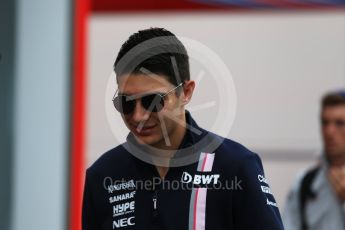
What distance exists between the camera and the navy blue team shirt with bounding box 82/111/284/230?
96 centimetres

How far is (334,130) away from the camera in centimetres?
278

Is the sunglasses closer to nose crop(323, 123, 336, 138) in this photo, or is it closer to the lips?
the lips

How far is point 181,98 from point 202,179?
112 millimetres

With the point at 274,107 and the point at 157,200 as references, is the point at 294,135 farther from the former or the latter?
the point at 157,200

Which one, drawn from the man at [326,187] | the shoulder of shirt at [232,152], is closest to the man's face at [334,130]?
the man at [326,187]

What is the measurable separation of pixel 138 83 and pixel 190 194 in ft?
0.51

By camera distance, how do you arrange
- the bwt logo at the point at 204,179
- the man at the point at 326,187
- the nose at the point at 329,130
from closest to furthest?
1. the bwt logo at the point at 204,179
2. the man at the point at 326,187
3. the nose at the point at 329,130

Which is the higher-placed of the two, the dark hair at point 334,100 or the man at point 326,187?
the dark hair at point 334,100

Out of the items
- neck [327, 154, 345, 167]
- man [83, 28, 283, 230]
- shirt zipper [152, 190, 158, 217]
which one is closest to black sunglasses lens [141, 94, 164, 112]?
man [83, 28, 283, 230]

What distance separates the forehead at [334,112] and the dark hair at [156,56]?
1.89 m

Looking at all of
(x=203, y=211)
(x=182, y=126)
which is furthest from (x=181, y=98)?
(x=203, y=211)

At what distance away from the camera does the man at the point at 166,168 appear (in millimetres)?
969

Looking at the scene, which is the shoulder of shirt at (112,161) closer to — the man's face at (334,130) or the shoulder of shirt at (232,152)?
the shoulder of shirt at (232,152)

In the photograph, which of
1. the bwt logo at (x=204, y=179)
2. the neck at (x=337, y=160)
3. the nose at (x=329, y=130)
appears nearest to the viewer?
the bwt logo at (x=204, y=179)
